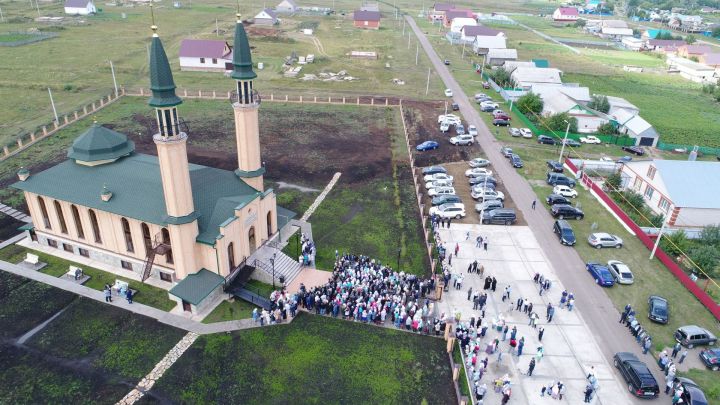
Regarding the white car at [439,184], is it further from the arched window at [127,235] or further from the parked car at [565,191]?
the arched window at [127,235]

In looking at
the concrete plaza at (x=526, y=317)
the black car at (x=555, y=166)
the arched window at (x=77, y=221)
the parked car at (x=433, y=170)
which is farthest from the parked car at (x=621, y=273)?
the arched window at (x=77, y=221)

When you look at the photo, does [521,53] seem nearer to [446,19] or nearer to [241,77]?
[446,19]

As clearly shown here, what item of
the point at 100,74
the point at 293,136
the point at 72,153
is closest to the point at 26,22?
the point at 100,74

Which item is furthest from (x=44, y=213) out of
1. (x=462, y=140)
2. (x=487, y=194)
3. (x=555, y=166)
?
(x=555, y=166)

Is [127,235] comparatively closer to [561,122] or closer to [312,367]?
[312,367]

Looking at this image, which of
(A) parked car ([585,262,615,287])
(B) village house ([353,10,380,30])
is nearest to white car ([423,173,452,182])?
(A) parked car ([585,262,615,287])
